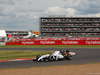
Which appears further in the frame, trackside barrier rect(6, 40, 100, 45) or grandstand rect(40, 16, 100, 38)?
grandstand rect(40, 16, 100, 38)

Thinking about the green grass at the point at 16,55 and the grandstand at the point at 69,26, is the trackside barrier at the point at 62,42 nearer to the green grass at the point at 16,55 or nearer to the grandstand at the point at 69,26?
A: the green grass at the point at 16,55

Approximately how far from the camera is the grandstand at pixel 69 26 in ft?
214

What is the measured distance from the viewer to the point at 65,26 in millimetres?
65625

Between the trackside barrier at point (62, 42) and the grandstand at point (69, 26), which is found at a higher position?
the grandstand at point (69, 26)

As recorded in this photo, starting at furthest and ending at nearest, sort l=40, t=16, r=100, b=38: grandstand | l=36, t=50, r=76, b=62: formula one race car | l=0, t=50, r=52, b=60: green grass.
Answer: l=40, t=16, r=100, b=38: grandstand → l=0, t=50, r=52, b=60: green grass → l=36, t=50, r=76, b=62: formula one race car

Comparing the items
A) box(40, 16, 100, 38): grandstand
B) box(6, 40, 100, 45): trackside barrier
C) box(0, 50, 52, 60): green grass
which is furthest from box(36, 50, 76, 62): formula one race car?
box(40, 16, 100, 38): grandstand

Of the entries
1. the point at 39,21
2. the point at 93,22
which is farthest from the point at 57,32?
the point at 93,22

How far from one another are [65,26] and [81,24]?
19.1ft

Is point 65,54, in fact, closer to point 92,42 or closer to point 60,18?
point 92,42

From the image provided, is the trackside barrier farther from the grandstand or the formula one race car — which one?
the grandstand

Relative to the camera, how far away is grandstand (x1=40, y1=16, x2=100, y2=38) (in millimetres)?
65312

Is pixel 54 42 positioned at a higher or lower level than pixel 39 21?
lower

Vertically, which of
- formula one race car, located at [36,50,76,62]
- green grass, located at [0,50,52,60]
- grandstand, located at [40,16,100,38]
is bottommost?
green grass, located at [0,50,52,60]

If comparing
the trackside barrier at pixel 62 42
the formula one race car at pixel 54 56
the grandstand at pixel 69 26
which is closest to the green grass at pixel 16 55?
the formula one race car at pixel 54 56
